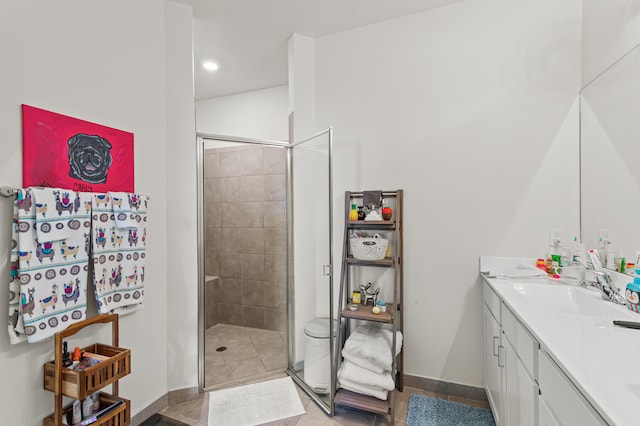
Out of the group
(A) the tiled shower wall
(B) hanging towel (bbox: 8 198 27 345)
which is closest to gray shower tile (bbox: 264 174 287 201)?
(A) the tiled shower wall

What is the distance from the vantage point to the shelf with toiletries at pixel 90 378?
132 cm

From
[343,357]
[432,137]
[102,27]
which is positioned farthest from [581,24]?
[102,27]

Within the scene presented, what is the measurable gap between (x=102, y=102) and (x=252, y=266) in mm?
1837

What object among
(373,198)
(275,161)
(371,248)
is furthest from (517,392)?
(275,161)

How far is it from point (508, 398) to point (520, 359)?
326 millimetres

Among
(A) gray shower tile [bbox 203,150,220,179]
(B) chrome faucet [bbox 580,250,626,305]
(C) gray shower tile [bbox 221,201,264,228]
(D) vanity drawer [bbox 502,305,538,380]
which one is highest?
(A) gray shower tile [bbox 203,150,220,179]

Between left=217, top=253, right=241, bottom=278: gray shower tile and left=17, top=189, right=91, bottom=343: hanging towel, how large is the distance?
1500 millimetres

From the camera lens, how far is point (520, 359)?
4.30 ft

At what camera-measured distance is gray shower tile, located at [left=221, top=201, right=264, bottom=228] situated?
9.58 feet

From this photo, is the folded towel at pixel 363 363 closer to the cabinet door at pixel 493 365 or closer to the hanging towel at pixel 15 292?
the cabinet door at pixel 493 365

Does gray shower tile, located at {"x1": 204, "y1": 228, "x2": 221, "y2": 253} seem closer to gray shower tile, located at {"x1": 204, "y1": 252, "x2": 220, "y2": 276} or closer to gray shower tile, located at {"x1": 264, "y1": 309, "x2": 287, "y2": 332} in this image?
gray shower tile, located at {"x1": 204, "y1": 252, "x2": 220, "y2": 276}

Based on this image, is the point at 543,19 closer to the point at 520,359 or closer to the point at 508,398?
the point at 520,359

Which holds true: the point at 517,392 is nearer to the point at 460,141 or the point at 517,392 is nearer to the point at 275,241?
the point at 460,141

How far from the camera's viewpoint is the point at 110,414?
145 cm
